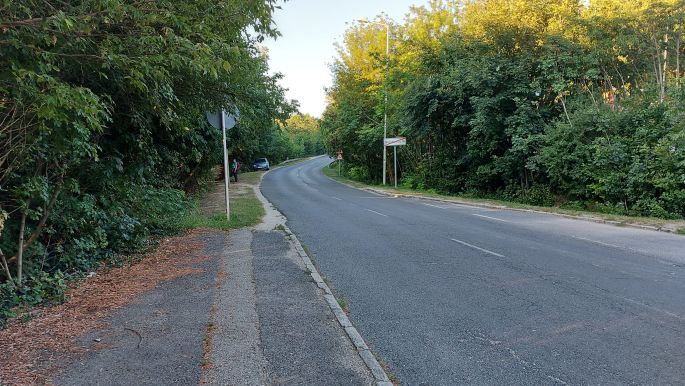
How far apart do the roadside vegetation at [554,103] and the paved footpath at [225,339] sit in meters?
12.9

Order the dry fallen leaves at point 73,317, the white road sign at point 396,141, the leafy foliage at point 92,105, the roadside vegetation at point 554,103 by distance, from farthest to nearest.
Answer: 1. the white road sign at point 396,141
2. the roadside vegetation at point 554,103
3. the leafy foliage at point 92,105
4. the dry fallen leaves at point 73,317

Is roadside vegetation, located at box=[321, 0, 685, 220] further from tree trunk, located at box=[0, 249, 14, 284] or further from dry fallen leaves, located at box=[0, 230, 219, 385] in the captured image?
tree trunk, located at box=[0, 249, 14, 284]

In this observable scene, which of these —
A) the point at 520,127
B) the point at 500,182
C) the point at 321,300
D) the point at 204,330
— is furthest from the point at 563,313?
the point at 500,182

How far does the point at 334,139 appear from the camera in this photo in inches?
1852

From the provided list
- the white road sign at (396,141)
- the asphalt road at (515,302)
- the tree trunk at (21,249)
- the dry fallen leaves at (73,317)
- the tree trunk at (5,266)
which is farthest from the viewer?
the white road sign at (396,141)

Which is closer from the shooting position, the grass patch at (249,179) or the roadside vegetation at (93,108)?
the roadside vegetation at (93,108)

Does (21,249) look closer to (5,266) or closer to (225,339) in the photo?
(5,266)

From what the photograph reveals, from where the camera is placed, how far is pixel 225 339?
15.0 feet

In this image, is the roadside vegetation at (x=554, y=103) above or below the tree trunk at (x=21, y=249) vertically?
above

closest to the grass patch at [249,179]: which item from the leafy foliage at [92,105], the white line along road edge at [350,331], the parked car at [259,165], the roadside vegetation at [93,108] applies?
the parked car at [259,165]

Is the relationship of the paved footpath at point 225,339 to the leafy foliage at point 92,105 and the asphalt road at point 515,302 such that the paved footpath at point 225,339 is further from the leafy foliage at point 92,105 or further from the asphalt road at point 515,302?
the leafy foliage at point 92,105

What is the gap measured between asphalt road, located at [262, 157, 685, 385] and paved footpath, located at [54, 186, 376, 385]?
1.65 feet

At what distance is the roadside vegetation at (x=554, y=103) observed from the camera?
15.4 meters

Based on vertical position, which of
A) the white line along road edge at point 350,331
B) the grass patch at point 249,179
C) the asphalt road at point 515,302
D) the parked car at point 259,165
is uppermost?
the parked car at point 259,165
